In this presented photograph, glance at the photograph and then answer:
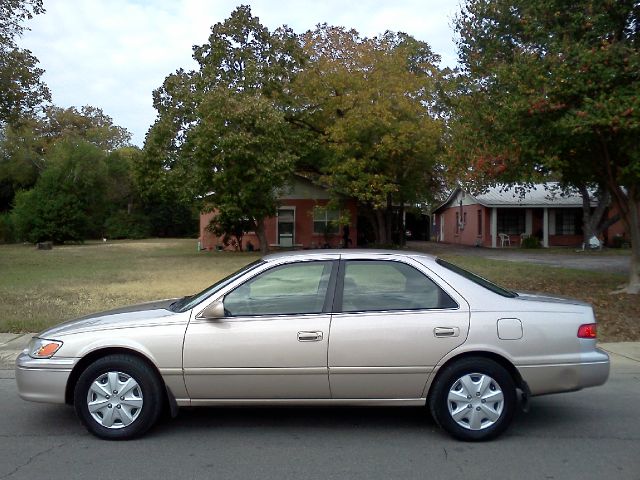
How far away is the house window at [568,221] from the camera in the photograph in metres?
38.9

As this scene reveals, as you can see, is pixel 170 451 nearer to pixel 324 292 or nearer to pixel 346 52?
pixel 324 292

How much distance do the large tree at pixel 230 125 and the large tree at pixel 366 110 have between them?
1.66m

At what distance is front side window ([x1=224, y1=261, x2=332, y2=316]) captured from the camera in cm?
541

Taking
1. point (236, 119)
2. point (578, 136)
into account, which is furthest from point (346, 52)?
point (578, 136)

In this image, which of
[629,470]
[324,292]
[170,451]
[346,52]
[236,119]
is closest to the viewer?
[629,470]

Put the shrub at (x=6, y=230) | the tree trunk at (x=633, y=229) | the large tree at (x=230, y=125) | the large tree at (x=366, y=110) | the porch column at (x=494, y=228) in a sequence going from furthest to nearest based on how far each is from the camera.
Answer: the shrub at (x=6, y=230) < the porch column at (x=494, y=228) < the large tree at (x=366, y=110) < the large tree at (x=230, y=125) < the tree trunk at (x=633, y=229)

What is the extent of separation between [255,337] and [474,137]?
31.9 ft

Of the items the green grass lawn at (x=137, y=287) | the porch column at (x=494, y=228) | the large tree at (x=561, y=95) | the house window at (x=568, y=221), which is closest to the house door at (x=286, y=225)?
the porch column at (x=494, y=228)

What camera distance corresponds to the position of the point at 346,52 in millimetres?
28547

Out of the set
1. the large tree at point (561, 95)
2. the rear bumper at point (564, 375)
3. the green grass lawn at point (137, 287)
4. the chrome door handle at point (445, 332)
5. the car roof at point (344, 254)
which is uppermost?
the large tree at point (561, 95)

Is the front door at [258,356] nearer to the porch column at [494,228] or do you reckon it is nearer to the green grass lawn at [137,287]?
the green grass lawn at [137,287]

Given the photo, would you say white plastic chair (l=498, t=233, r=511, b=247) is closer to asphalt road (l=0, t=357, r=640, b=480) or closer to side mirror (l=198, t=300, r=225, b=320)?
asphalt road (l=0, t=357, r=640, b=480)

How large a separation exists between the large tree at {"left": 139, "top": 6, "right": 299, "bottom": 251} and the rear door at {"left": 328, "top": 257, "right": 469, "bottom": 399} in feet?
69.2

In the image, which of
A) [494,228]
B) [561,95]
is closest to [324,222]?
[494,228]
